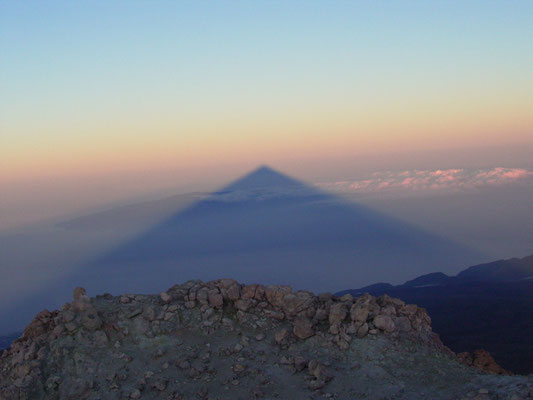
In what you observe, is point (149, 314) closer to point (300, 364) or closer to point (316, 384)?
point (300, 364)

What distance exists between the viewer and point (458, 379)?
38.5 feet

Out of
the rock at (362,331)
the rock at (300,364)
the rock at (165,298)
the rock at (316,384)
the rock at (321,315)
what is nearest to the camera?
the rock at (316,384)

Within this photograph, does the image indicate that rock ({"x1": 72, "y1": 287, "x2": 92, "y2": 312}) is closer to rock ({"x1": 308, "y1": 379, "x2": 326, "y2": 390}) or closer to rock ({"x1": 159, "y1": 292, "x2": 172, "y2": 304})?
rock ({"x1": 159, "y1": 292, "x2": 172, "y2": 304})

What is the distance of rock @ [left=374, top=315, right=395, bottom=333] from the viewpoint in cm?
1307

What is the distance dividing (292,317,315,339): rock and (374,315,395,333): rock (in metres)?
1.60

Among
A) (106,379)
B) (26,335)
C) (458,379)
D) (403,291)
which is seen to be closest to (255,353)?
(106,379)

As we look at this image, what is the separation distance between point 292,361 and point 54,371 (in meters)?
5.61

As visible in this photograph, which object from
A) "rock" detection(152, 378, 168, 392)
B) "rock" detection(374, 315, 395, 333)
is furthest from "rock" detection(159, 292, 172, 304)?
"rock" detection(374, 315, 395, 333)

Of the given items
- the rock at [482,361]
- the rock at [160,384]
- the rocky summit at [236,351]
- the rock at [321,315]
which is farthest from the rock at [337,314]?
the rock at [482,361]

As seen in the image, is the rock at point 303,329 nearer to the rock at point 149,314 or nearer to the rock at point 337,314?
the rock at point 337,314

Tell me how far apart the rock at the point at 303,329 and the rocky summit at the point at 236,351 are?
1.0 inches

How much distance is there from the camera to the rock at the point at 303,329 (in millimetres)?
13141

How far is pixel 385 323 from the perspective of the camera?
13.1 metres

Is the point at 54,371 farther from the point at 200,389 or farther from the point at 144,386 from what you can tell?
the point at 200,389
